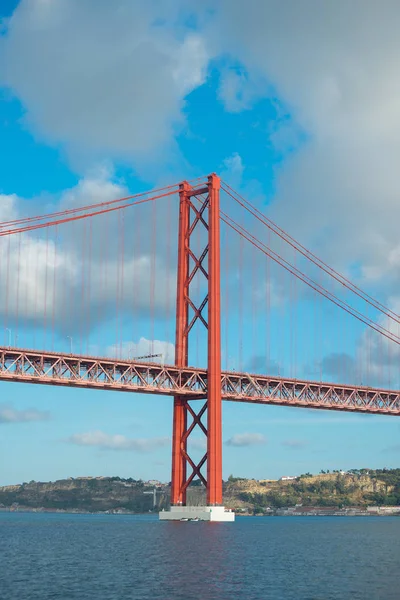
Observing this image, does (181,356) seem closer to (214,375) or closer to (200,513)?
(214,375)

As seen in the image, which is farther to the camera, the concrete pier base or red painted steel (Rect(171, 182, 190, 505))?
red painted steel (Rect(171, 182, 190, 505))

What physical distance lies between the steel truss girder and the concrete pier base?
8813mm

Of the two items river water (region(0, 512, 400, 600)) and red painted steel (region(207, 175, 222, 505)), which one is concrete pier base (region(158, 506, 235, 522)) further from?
river water (region(0, 512, 400, 600))

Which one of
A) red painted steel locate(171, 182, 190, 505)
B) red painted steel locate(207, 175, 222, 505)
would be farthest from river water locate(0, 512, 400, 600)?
red painted steel locate(171, 182, 190, 505)

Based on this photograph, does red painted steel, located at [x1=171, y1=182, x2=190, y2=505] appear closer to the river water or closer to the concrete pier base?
the concrete pier base

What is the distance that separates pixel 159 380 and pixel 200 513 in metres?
11.0

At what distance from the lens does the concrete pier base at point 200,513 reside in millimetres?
75562

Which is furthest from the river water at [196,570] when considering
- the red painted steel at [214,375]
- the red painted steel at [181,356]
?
the red painted steel at [181,356]

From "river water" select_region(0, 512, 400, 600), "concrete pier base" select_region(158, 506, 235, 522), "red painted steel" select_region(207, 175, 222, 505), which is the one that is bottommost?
"river water" select_region(0, 512, 400, 600)

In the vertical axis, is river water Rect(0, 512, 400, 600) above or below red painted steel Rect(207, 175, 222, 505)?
below

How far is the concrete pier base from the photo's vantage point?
75.6 meters

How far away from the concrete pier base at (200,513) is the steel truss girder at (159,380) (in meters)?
8.81

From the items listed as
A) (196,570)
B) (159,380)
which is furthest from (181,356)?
(196,570)

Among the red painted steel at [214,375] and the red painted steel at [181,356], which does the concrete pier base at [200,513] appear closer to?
the red painted steel at [214,375]
